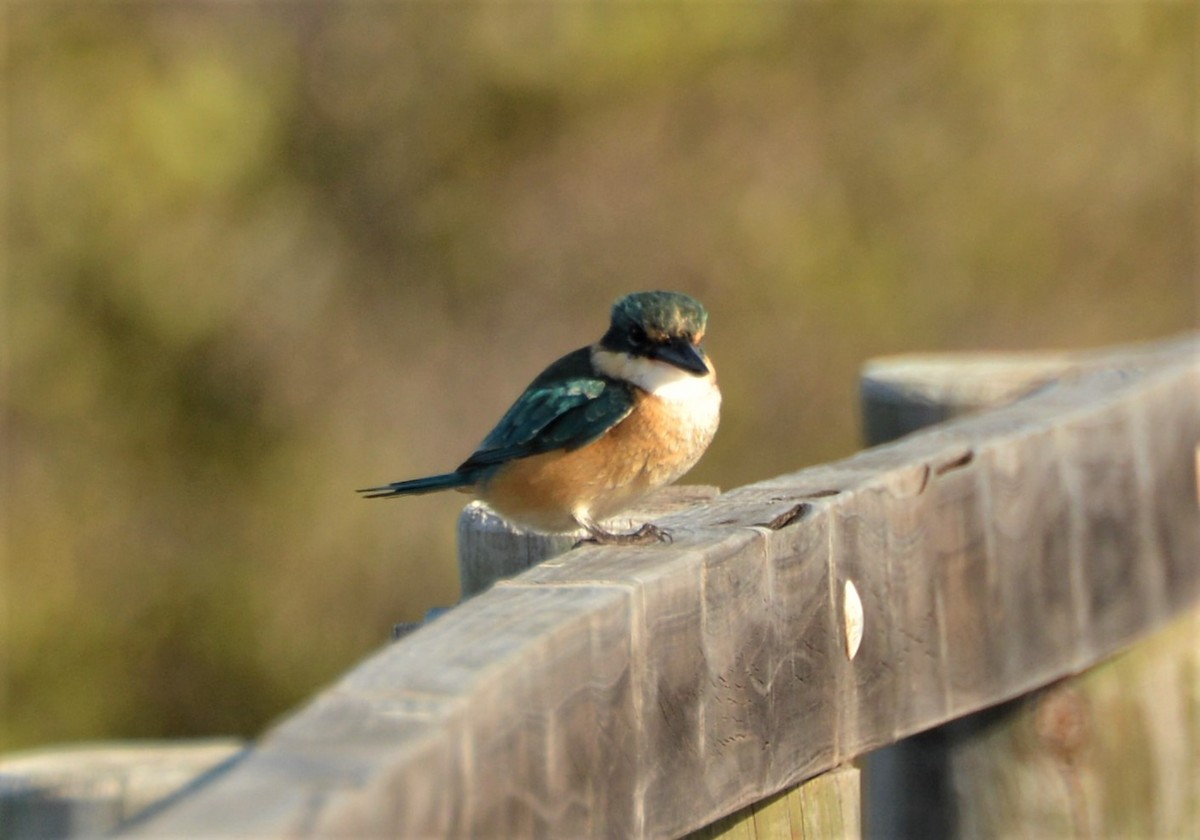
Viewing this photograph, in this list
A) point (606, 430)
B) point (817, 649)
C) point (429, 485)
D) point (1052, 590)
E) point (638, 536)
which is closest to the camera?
point (817, 649)

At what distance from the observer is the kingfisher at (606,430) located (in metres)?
3.64

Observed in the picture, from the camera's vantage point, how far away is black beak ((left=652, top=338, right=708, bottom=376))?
146 inches

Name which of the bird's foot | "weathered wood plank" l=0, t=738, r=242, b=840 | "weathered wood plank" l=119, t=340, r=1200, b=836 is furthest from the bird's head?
"weathered wood plank" l=0, t=738, r=242, b=840

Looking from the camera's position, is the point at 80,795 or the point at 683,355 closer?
the point at 80,795

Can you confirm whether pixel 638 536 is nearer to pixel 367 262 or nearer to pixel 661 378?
pixel 661 378

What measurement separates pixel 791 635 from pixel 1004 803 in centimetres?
134

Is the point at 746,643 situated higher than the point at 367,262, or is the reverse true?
the point at 367,262

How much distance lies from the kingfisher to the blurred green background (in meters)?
5.63

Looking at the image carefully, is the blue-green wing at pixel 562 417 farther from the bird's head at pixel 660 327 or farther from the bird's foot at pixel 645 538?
the bird's foot at pixel 645 538

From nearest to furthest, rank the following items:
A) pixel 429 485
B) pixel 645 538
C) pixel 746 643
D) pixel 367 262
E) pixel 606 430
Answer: pixel 746 643 → pixel 645 538 → pixel 606 430 → pixel 429 485 → pixel 367 262

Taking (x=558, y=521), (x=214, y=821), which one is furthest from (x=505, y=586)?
(x=558, y=521)

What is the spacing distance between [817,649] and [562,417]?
1277 millimetres

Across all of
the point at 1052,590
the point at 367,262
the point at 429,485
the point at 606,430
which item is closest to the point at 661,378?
the point at 606,430

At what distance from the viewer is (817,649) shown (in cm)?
260
